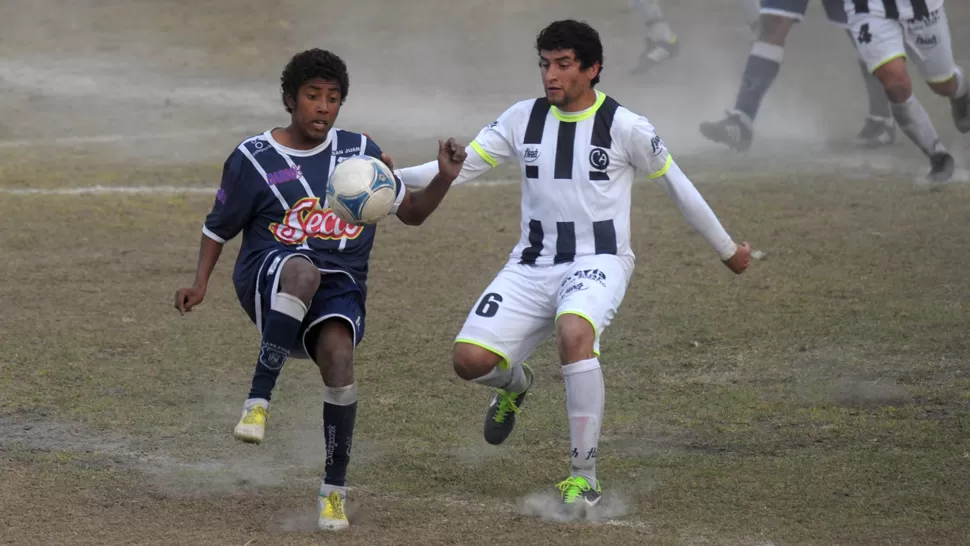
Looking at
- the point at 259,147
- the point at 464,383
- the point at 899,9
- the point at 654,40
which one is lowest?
the point at 464,383

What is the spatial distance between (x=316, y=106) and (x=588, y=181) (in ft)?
4.01

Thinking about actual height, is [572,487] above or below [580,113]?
below

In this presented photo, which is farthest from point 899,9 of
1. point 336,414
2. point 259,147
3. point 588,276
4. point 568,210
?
point 336,414

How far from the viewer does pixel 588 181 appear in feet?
19.4

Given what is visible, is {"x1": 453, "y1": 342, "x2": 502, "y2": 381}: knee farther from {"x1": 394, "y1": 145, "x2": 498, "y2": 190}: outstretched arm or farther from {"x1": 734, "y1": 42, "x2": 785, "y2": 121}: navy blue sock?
{"x1": 734, "y1": 42, "x2": 785, "y2": 121}: navy blue sock

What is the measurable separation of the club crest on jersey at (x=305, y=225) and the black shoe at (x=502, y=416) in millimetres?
1166

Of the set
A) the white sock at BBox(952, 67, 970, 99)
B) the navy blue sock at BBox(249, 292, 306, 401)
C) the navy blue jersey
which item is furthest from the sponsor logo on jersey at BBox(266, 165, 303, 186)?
the white sock at BBox(952, 67, 970, 99)

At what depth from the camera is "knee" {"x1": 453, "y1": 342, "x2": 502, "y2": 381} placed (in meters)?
5.78

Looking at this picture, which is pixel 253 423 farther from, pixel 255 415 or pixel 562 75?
pixel 562 75

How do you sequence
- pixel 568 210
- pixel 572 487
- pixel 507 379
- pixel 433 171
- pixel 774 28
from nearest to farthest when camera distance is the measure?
pixel 572 487 < pixel 568 210 < pixel 507 379 < pixel 433 171 < pixel 774 28

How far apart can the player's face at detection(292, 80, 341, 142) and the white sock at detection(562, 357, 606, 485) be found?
1.42 m

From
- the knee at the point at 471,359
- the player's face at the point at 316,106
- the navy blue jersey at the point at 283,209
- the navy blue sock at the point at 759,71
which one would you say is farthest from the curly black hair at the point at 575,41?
the navy blue sock at the point at 759,71

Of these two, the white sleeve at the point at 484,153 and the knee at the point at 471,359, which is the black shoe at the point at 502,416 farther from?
the white sleeve at the point at 484,153

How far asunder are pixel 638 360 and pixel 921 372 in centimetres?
156
